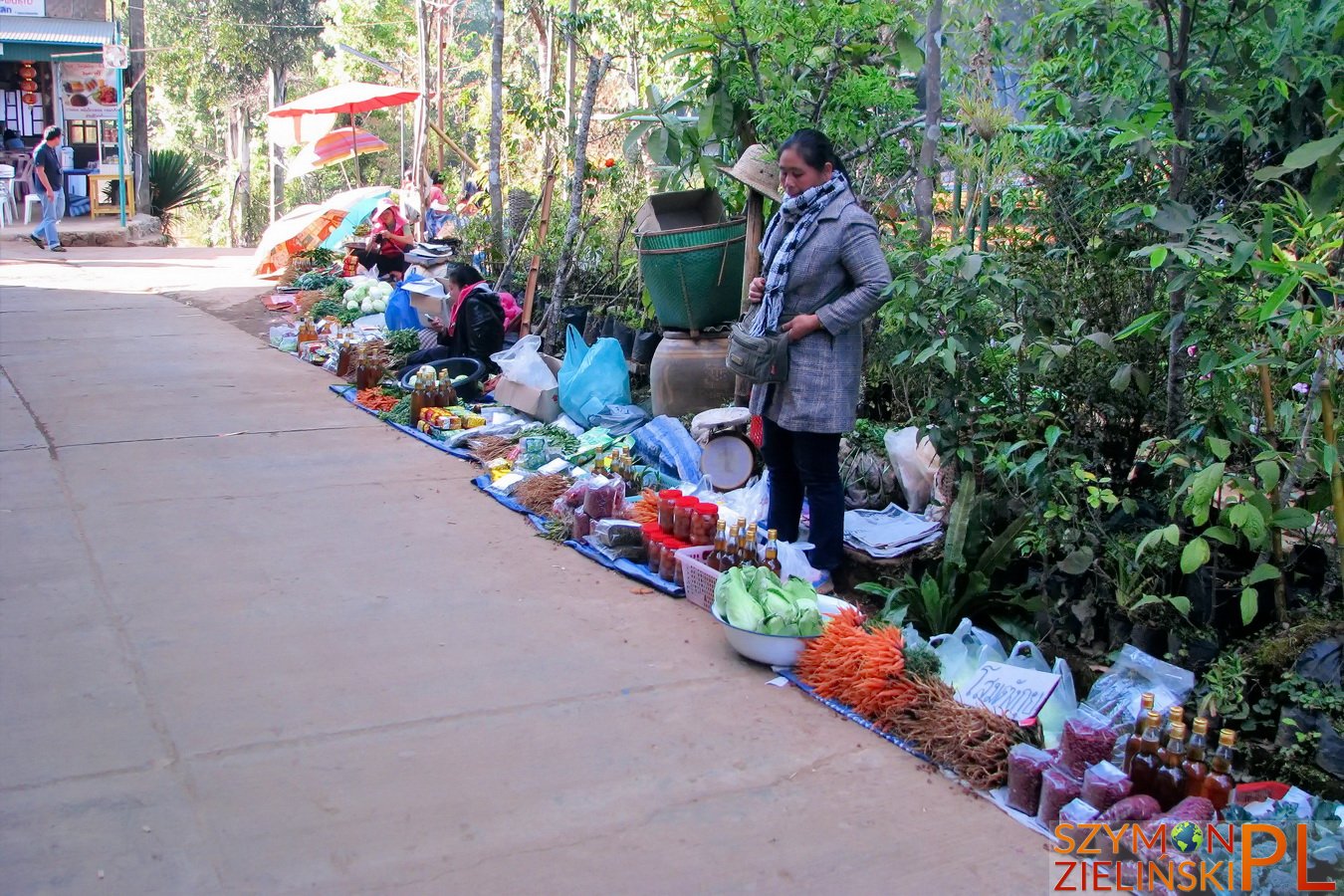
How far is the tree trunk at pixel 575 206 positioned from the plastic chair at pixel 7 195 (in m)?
16.5

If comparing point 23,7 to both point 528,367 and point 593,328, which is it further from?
point 528,367

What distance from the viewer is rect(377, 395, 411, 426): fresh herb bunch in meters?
7.73

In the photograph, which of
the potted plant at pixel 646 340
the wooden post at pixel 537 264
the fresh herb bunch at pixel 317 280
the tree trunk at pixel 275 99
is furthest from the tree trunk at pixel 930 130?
the tree trunk at pixel 275 99

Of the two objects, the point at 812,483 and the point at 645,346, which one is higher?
the point at 645,346

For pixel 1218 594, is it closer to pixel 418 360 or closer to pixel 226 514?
pixel 226 514

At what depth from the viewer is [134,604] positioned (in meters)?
4.43

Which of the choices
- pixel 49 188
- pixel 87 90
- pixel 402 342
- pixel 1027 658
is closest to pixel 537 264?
pixel 402 342

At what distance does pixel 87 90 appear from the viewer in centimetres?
2195

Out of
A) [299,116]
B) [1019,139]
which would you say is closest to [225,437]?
[1019,139]

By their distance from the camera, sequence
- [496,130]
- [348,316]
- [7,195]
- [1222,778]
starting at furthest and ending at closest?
[7,195] → [348,316] → [496,130] → [1222,778]

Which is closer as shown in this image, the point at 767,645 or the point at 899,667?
the point at 899,667

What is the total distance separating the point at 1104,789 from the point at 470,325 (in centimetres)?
636

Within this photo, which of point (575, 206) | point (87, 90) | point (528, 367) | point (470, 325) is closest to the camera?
point (528, 367)

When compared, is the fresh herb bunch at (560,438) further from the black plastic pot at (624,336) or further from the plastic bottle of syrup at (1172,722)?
the plastic bottle of syrup at (1172,722)
